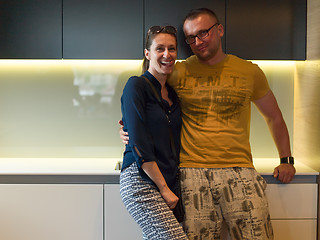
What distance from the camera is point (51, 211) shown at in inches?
103

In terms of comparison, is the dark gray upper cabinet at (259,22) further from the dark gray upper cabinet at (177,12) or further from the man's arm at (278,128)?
the man's arm at (278,128)

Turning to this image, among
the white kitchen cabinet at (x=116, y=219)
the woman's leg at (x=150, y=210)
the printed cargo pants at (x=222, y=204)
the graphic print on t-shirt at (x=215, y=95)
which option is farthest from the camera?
the white kitchen cabinet at (x=116, y=219)

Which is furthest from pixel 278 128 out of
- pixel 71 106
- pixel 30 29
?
pixel 30 29

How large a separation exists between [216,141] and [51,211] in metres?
1.07

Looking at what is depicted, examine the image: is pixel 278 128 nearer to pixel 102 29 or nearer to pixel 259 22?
pixel 259 22

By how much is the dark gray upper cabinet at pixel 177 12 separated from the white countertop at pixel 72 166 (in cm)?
85

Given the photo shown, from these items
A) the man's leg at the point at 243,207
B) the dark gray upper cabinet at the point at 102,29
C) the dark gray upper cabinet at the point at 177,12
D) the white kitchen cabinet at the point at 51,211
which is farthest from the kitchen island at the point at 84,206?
the dark gray upper cabinet at the point at 177,12

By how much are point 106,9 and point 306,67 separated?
1.32 m

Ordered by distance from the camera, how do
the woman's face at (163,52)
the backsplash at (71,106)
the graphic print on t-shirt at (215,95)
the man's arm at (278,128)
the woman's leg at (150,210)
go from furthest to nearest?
the backsplash at (71,106) < the man's arm at (278,128) < the graphic print on t-shirt at (215,95) < the woman's face at (163,52) < the woman's leg at (150,210)

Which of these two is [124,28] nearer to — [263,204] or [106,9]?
[106,9]

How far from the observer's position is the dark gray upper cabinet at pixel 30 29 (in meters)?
2.80

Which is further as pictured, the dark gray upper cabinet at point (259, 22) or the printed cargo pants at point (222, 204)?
the dark gray upper cabinet at point (259, 22)

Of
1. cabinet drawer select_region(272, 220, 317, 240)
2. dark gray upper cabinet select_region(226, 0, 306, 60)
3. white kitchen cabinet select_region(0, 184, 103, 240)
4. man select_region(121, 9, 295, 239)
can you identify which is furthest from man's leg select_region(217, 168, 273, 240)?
dark gray upper cabinet select_region(226, 0, 306, 60)

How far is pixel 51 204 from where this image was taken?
8.57 ft
